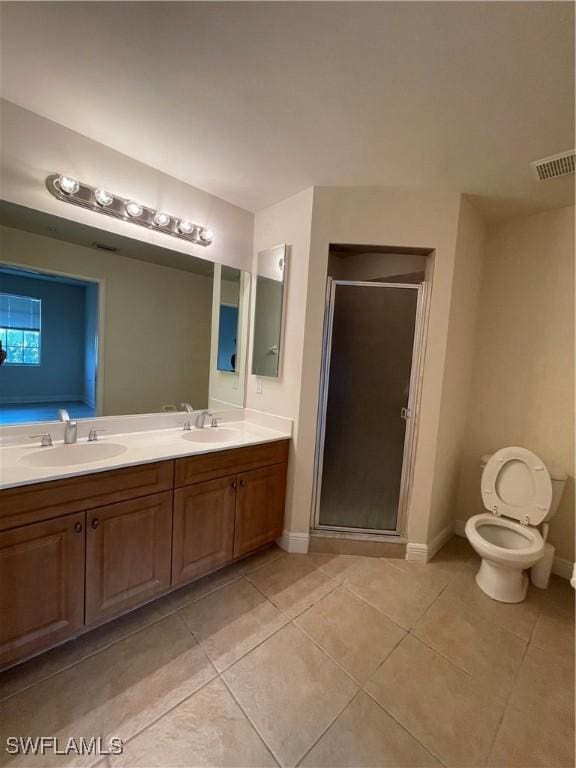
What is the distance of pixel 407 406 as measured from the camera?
86.6 inches

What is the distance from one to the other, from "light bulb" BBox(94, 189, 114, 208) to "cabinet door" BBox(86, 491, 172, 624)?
1523 mm

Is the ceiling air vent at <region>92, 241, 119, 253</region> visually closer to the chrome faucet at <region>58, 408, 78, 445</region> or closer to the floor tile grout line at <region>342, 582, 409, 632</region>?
the chrome faucet at <region>58, 408, 78, 445</region>

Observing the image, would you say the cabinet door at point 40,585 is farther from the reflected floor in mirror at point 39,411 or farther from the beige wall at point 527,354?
the beige wall at point 527,354

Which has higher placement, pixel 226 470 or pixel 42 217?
pixel 42 217

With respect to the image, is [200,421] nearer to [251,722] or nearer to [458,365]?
[251,722]

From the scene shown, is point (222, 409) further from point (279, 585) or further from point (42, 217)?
point (42, 217)

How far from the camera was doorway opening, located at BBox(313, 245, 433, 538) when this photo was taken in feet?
7.14

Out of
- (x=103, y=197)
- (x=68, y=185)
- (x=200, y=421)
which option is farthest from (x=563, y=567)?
(x=68, y=185)

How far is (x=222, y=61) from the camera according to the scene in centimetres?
119

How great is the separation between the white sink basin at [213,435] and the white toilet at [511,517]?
1.60 m

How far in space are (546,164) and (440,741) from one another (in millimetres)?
2595

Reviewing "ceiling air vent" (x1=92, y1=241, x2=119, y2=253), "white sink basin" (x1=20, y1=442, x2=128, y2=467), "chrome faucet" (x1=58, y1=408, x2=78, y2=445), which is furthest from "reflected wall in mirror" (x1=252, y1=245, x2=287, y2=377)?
"chrome faucet" (x1=58, y1=408, x2=78, y2=445)

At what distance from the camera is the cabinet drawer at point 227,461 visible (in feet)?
5.37

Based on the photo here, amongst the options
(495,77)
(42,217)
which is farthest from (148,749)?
(495,77)
